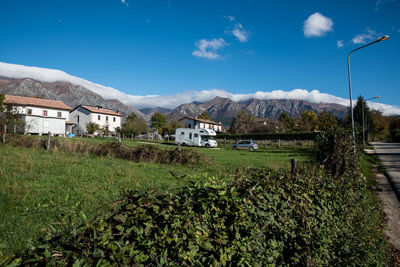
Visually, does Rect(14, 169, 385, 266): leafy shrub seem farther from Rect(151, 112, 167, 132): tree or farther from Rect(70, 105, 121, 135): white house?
Rect(151, 112, 167, 132): tree

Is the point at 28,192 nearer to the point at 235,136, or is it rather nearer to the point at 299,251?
the point at 299,251

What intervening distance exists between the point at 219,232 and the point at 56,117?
4971 cm

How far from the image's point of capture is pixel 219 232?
221 cm

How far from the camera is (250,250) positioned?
90.5 inches

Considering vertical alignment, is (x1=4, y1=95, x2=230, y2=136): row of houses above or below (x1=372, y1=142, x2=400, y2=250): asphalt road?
above

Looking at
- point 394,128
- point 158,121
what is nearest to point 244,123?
point 158,121

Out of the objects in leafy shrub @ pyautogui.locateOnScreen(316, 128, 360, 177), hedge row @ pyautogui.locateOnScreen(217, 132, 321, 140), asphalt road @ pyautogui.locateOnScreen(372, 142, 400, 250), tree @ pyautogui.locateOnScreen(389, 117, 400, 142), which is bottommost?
asphalt road @ pyautogui.locateOnScreen(372, 142, 400, 250)

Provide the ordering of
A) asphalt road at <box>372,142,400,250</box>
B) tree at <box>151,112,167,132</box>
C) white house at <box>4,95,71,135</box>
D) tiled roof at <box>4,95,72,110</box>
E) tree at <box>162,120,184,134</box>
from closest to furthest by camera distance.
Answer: asphalt road at <box>372,142,400,250</box> < white house at <box>4,95,71,135</box> < tiled roof at <box>4,95,72,110</box> < tree at <box>162,120,184,134</box> < tree at <box>151,112,167,132</box>

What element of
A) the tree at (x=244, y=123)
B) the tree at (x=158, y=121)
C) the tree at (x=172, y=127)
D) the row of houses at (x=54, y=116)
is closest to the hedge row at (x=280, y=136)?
the tree at (x=244, y=123)

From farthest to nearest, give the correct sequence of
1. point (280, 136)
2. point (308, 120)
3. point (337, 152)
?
point (308, 120), point (280, 136), point (337, 152)

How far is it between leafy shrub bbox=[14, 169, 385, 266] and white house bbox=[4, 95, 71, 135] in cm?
4192

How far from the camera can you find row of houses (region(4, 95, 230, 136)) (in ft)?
134

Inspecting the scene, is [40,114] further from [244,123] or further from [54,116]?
[244,123]

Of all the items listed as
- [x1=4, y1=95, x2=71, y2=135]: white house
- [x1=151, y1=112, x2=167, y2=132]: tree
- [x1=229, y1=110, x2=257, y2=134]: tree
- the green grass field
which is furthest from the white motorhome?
[x1=151, y1=112, x2=167, y2=132]: tree
